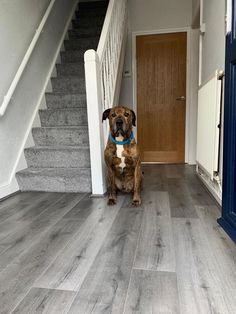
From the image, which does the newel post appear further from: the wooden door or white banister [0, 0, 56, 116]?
the wooden door

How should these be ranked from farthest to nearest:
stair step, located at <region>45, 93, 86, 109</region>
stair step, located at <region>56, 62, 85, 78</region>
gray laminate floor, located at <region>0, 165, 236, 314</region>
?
stair step, located at <region>56, 62, 85, 78</region> < stair step, located at <region>45, 93, 86, 109</region> < gray laminate floor, located at <region>0, 165, 236, 314</region>

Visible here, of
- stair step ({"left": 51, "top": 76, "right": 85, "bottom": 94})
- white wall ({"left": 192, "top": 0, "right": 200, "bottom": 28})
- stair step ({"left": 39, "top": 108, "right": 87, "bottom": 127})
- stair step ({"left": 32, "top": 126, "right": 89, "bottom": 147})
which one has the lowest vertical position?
stair step ({"left": 32, "top": 126, "right": 89, "bottom": 147})

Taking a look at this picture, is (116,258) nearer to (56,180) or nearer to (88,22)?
(56,180)

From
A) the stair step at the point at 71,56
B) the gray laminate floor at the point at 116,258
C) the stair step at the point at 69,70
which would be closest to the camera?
the gray laminate floor at the point at 116,258

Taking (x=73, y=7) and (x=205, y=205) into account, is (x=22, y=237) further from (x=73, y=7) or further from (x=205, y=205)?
(x=73, y=7)

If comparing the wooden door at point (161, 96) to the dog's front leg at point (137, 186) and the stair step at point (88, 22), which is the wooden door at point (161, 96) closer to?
the stair step at point (88, 22)

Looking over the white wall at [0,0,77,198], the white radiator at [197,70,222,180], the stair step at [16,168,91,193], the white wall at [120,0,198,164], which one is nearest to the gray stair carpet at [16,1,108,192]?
the stair step at [16,168,91,193]

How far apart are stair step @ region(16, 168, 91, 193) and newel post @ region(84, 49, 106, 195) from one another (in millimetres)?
154

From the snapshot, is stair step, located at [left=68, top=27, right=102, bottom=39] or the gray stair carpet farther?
stair step, located at [left=68, top=27, right=102, bottom=39]

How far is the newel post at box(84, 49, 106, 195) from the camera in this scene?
2.23m

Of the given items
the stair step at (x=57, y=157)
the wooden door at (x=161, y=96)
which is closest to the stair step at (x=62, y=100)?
the stair step at (x=57, y=157)

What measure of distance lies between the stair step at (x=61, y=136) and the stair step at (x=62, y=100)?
17.9 inches

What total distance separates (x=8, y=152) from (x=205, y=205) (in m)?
1.95

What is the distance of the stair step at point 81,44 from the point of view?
3.83 metres
